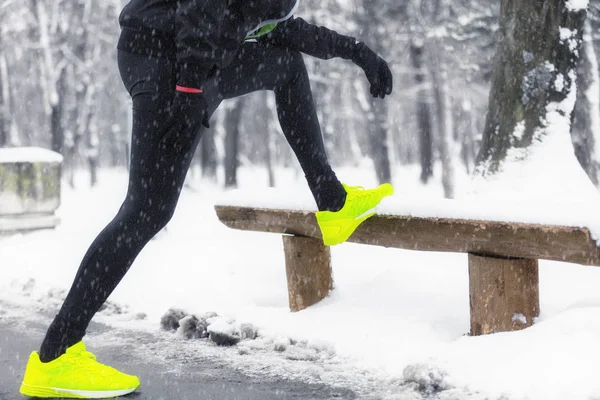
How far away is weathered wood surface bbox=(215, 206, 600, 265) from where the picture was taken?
330 cm

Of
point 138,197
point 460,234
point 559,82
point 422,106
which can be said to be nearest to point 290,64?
point 138,197

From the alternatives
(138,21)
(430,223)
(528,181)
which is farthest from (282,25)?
(528,181)

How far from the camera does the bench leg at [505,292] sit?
3.78m

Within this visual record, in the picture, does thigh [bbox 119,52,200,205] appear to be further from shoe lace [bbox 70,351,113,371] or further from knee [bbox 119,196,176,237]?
shoe lace [bbox 70,351,113,371]

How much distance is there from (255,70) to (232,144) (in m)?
20.9

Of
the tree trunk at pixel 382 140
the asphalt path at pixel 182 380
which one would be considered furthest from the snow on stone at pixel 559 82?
the tree trunk at pixel 382 140

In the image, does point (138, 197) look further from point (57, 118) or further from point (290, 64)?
point (57, 118)

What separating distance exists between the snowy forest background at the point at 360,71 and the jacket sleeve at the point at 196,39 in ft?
→ 34.8

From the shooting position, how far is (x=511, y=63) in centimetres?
639

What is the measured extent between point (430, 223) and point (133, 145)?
1.56 meters

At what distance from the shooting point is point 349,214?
3.99 meters

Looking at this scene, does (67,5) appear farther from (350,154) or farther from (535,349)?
(350,154)

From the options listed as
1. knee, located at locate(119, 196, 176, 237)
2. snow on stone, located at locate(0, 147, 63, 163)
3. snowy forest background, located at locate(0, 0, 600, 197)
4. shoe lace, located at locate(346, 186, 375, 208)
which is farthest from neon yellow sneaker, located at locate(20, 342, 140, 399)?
snowy forest background, located at locate(0, 0, 600, 197)

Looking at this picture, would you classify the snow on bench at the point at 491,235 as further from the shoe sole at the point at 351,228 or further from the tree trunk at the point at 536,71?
the tree trunk at the point at 536,71
